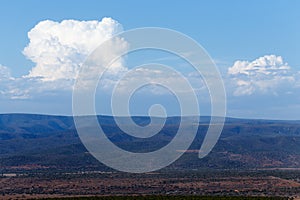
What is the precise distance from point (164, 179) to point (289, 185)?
32.3 m

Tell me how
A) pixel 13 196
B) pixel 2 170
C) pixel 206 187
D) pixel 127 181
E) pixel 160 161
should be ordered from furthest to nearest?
1. pixel 2 170
2. pixel 160 161
3. pixel 127 181
4. pixel 206 187
5. pixel 13 196

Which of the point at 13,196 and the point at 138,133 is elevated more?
the point at 138,133

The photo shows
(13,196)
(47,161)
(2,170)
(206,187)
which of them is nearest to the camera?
(13,196)

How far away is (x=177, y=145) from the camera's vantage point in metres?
194

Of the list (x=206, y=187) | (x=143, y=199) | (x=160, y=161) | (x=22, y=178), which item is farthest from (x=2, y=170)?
(x=143, y=199)

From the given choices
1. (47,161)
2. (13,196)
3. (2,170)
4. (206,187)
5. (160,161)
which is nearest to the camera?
(13,196)

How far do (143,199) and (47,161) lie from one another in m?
103

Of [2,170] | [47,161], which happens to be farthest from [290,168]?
[2,170]

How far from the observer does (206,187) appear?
404 feet

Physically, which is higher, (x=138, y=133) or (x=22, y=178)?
(x=138, y=133)

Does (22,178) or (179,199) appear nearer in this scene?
(179,199)

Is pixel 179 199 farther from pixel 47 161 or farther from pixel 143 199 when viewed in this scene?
pixel 47 161

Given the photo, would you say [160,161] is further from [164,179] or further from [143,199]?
[143,199]

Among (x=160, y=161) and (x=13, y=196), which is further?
(x=160, y=161)
